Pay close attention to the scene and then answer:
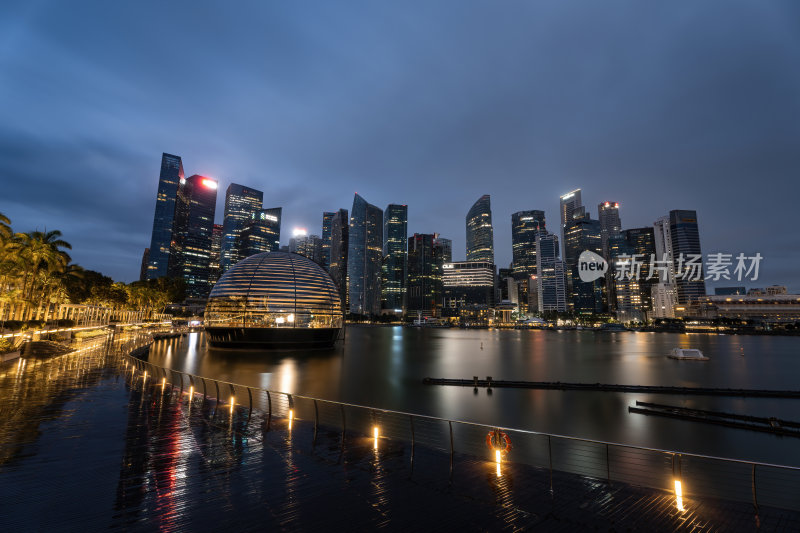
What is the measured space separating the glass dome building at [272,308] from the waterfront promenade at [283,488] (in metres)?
54.2

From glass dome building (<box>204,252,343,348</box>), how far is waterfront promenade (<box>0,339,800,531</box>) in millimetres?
54155

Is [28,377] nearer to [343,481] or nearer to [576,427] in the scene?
[343,481]

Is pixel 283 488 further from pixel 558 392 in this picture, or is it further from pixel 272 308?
pixel 272 308

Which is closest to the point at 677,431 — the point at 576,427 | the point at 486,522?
the point at 576,427

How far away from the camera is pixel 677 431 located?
23625 mm

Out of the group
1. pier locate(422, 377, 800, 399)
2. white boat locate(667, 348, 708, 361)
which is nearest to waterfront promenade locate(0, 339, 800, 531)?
pier locate(422, 377, 800, 399)

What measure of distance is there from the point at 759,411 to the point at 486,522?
37127 millimetres

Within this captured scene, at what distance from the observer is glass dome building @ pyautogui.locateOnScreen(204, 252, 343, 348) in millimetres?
65938

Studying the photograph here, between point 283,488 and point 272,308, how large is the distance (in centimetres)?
6433

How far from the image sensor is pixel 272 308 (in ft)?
225

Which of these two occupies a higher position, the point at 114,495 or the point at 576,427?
the point at 114,495

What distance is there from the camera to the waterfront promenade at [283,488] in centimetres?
697

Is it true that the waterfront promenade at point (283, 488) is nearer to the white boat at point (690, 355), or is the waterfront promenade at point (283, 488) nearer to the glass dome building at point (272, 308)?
the glass dome building at point (272, 308)

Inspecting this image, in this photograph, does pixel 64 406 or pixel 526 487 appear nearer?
pixel 526 487
